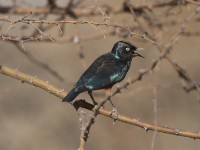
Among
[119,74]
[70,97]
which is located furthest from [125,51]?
[70,97]

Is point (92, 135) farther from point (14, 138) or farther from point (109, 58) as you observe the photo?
point (109, 58)

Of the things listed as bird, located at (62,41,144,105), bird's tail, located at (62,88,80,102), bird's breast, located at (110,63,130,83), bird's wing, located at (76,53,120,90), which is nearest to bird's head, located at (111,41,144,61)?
bird, located at (62,41,144,105)

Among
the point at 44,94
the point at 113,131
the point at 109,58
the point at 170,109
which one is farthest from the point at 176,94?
the point at 109,58

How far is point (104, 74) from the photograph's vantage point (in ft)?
10.9

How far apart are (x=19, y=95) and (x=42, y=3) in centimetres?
510

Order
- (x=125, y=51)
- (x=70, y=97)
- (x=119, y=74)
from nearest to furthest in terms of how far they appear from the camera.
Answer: (x=70, y=97)
(x=119, y=74)
(x=125, y=51)

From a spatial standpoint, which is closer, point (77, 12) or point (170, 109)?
point (77, 12)

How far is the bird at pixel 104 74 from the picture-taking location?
328 cm

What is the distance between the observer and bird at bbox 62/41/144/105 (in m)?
3.28

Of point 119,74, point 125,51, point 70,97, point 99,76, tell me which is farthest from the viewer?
point 125,51

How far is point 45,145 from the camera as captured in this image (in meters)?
10.1

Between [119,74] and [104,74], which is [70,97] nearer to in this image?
[104,74]

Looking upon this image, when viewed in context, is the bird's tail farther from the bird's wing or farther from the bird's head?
the bird's head

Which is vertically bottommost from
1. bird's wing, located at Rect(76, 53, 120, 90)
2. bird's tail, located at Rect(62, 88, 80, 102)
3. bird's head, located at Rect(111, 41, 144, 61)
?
bird's tail, located at Rect(62, 88, 80, 102)
